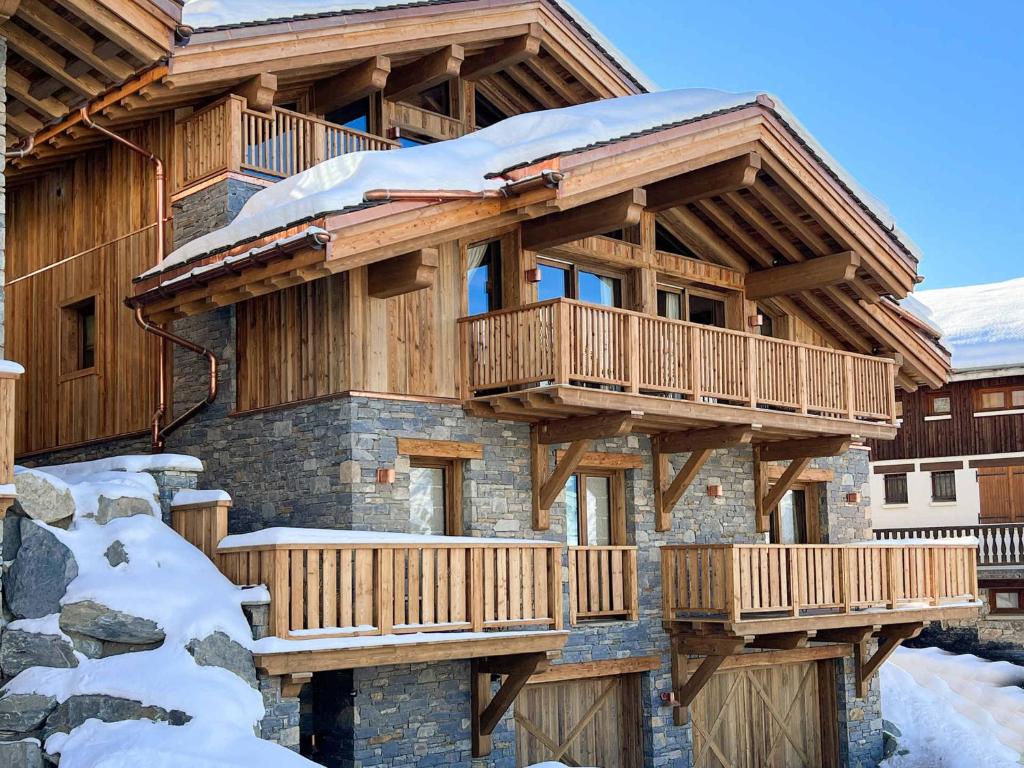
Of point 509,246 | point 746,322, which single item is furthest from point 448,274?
point 746,322

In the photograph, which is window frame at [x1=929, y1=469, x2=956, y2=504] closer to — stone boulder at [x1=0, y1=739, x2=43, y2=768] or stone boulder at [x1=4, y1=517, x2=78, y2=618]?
stone boulder at [x1=4, y1=517, x2=78, y2=618]

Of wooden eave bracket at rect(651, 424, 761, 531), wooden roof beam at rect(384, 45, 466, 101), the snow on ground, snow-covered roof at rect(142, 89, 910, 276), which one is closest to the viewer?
snow-covered roof at rect(142, 89, 910, 276)

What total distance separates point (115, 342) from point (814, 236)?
31.7ft

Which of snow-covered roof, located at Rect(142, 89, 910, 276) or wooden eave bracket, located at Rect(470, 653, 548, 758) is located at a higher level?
snow-covered roof, located at Rect(142, 89, 910, 276)

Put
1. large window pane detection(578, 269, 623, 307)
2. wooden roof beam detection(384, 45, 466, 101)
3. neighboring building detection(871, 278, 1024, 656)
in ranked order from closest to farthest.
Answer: large window pane detection(578, 269, 623, 307) < wooden roof beam detection(384, 45, 466, 101) < neighboring building detection(871, 278, 1024, 656)

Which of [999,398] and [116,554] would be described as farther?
[999,398]

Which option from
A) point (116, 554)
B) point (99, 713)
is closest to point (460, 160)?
point (116, 554)

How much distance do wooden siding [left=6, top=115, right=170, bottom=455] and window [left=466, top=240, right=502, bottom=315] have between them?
4174 millimetres

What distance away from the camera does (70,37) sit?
10.9 metres

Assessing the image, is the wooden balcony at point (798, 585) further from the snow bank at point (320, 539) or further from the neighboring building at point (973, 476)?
Answer: the neighboring building at point (973, 476)

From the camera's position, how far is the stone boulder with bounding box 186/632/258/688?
11.2 meters

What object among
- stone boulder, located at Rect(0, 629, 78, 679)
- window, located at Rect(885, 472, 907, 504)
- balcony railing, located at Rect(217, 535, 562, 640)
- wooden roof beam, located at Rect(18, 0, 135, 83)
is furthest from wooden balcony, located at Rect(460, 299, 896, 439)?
window, located at Rect(885, 472, 907, 504)

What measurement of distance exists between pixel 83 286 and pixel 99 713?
919 cm

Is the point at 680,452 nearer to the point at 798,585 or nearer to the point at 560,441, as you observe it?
the point at 798,585
